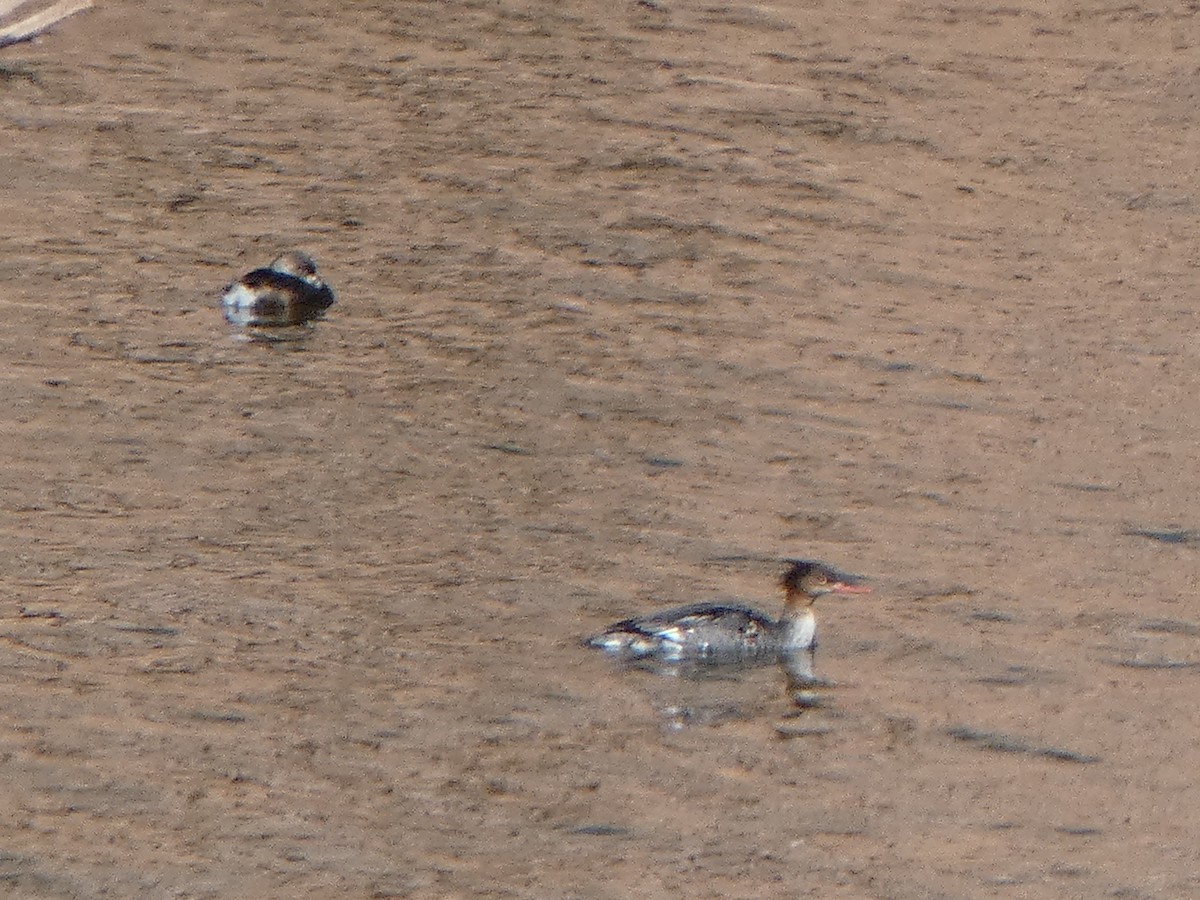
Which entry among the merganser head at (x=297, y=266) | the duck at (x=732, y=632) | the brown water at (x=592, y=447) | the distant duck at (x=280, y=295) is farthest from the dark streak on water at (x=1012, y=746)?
the merganser head at (x=297, y=266)

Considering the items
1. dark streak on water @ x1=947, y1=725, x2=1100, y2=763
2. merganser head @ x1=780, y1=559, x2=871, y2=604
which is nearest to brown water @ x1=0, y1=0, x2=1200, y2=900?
dark streak on water @ x1=947, y1=725, x2=1100, y2=763

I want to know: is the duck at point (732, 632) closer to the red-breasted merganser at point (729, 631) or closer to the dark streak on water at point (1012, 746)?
the red-breasted merganser at point (729, 631)

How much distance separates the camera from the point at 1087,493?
41.8ft

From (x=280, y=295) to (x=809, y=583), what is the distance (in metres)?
4.92

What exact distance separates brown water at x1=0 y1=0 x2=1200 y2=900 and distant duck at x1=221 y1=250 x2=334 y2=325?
196 mm

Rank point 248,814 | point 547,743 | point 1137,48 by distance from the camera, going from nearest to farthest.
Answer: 1. point 248,814
2. point 547,743
3. point 1137,48

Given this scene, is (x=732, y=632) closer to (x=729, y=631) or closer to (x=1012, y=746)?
(x=729, y=631)

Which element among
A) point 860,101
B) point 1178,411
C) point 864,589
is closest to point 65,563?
point 864,589

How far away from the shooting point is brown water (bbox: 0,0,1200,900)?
9.41 meters

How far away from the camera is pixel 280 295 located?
14.8 metres

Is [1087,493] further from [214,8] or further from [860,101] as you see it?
[214,8]

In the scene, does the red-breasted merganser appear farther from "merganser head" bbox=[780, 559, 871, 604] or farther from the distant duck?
the distant duck

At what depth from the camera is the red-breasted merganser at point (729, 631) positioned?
416 inches

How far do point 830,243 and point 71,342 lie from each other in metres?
5.08
